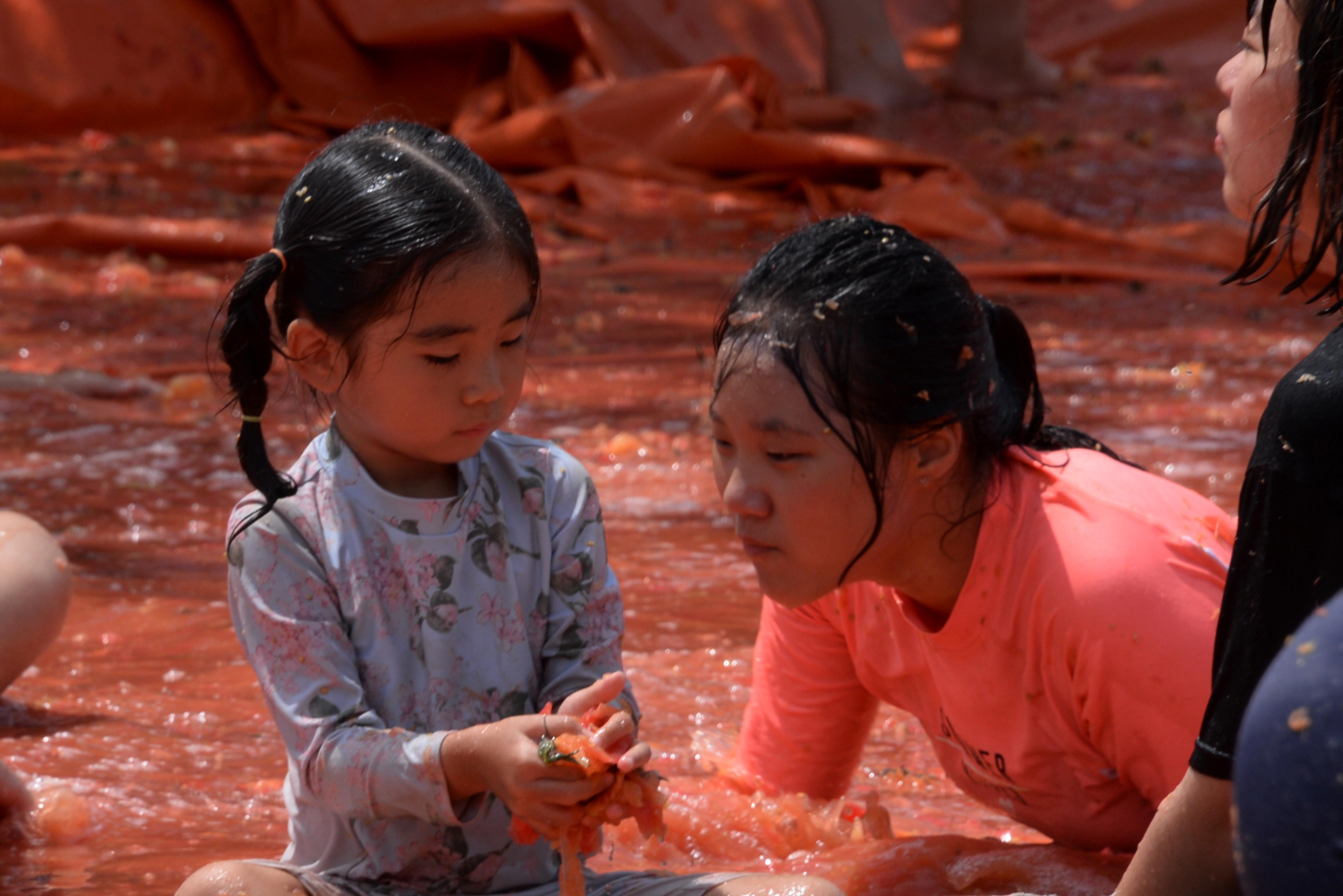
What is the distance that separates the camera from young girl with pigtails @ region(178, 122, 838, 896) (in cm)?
203

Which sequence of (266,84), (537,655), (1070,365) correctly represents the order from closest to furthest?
1. (537,655)
2. (1070,365)
3. (266,84)

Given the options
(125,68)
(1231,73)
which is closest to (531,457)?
(1231,73)

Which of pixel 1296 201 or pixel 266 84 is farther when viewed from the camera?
pixel 266 84

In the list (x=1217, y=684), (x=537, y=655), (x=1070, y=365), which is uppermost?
(x=1217, y=684)

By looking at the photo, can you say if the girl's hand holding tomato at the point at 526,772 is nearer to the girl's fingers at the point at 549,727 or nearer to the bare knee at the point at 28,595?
the girl's fingers at the point at 549,727

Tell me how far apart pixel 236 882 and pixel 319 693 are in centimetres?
26

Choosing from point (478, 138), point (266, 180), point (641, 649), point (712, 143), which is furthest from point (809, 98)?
point (641, 649)

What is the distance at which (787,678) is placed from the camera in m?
2.77

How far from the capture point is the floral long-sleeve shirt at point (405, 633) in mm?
2025

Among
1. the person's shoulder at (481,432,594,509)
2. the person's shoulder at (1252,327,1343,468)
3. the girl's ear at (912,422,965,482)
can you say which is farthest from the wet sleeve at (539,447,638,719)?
the person's shoulder at (1252,327,1343,468)

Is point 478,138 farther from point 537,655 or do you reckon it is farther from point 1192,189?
point 537,655

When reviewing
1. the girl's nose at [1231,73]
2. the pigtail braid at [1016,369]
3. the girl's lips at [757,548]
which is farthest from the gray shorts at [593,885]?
the girl's nose at [1231,73]

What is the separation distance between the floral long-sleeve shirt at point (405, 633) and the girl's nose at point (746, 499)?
220mm

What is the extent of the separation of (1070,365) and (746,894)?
4814mm
